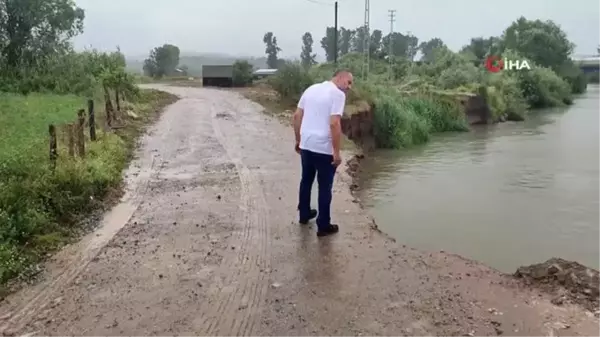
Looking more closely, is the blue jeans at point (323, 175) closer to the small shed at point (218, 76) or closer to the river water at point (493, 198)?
the river water at point (493, 198)

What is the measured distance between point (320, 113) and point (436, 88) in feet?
90.7

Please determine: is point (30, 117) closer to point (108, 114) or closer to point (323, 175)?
point (108, 114)

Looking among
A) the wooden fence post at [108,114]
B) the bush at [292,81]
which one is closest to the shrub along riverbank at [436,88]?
the bush at [292,81]

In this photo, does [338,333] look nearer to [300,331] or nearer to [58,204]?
[300,331]

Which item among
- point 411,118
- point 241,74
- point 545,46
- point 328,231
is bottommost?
point 328,231

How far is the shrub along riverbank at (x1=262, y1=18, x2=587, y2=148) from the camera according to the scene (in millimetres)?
21344

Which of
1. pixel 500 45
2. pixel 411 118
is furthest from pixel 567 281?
pixel 500 45

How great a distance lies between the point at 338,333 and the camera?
4.63 metres

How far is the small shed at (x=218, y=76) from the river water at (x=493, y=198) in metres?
25.3

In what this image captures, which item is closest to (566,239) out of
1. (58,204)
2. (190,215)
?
(190,215)

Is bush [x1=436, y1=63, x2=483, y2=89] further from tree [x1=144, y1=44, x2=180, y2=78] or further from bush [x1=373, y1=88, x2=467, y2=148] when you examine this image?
tree [x1=144, y1=44, x2=180, y2=78]

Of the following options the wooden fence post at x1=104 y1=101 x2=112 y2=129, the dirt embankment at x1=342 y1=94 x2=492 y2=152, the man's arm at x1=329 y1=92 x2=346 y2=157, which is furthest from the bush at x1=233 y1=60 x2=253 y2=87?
the man's arm at x1=329 y1=92 x2=346 y2=157

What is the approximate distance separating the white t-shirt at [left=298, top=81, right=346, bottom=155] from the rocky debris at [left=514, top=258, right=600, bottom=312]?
7.66ft

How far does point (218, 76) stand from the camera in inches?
1801
